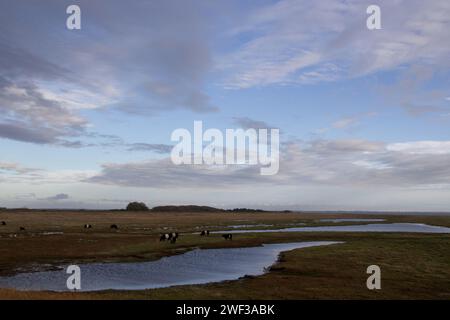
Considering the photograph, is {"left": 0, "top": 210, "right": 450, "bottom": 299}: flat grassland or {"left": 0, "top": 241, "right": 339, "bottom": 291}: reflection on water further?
{"left": 0, "top": 241, "right": 339, "bottom": 291}: reflection on water

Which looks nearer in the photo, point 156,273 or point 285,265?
point 156,273

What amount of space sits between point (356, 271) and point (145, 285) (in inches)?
608

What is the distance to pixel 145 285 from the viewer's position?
26719 mm

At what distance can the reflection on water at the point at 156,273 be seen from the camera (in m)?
26.6

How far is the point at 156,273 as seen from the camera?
31359 mm

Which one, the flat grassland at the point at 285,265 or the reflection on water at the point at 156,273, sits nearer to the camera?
the flat grassland at the point at 285,265

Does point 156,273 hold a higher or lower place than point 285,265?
lower

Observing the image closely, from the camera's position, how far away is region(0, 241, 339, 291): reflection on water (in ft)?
87.2
